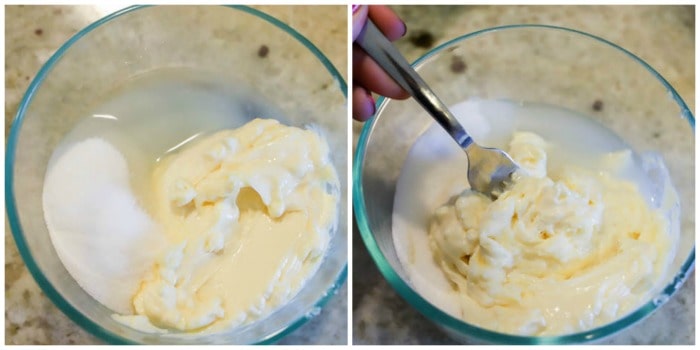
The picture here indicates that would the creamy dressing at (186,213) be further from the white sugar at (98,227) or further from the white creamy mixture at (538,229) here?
the white creamy mixture at (538,229)

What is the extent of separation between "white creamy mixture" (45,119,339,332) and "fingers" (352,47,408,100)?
107mm

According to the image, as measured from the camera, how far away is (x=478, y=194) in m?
0.82

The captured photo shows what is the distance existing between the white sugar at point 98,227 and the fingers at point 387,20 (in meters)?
0.43

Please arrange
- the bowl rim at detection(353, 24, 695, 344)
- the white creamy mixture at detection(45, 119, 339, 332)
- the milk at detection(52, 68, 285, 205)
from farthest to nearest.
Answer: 1. the milk at detection(52, 68, 285, 205)
2. the white creamy mixture at detection(45, 119, 339, 332)
3. the bowl rim at detection(353, 24, 695, 344)

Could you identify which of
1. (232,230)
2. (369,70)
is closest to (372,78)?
(369,70)

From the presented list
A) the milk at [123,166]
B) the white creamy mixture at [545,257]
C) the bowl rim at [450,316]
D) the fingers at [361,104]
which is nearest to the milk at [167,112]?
the milk at [123,166]

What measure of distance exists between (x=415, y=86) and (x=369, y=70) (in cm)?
11

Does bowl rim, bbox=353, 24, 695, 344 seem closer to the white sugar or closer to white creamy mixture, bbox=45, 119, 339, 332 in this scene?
white creamy mixture, bbox=45, 119, 339, 332

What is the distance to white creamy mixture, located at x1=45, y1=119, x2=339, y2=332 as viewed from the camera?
0.78 metres

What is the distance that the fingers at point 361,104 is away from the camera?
906mm

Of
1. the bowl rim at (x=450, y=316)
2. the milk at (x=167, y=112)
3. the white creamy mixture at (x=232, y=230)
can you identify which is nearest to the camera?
the bowl rim at (x=450, y=316)

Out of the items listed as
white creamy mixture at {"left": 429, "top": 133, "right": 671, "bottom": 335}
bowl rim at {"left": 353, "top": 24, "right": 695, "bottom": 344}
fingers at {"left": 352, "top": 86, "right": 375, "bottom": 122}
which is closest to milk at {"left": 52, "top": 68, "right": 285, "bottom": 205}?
fingers at {"left": 352, "top": 86, "right": 375, "bottom": 122}

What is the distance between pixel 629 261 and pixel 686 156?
19 centimetres

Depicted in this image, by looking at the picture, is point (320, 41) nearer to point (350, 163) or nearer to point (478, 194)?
point (350, 163)
